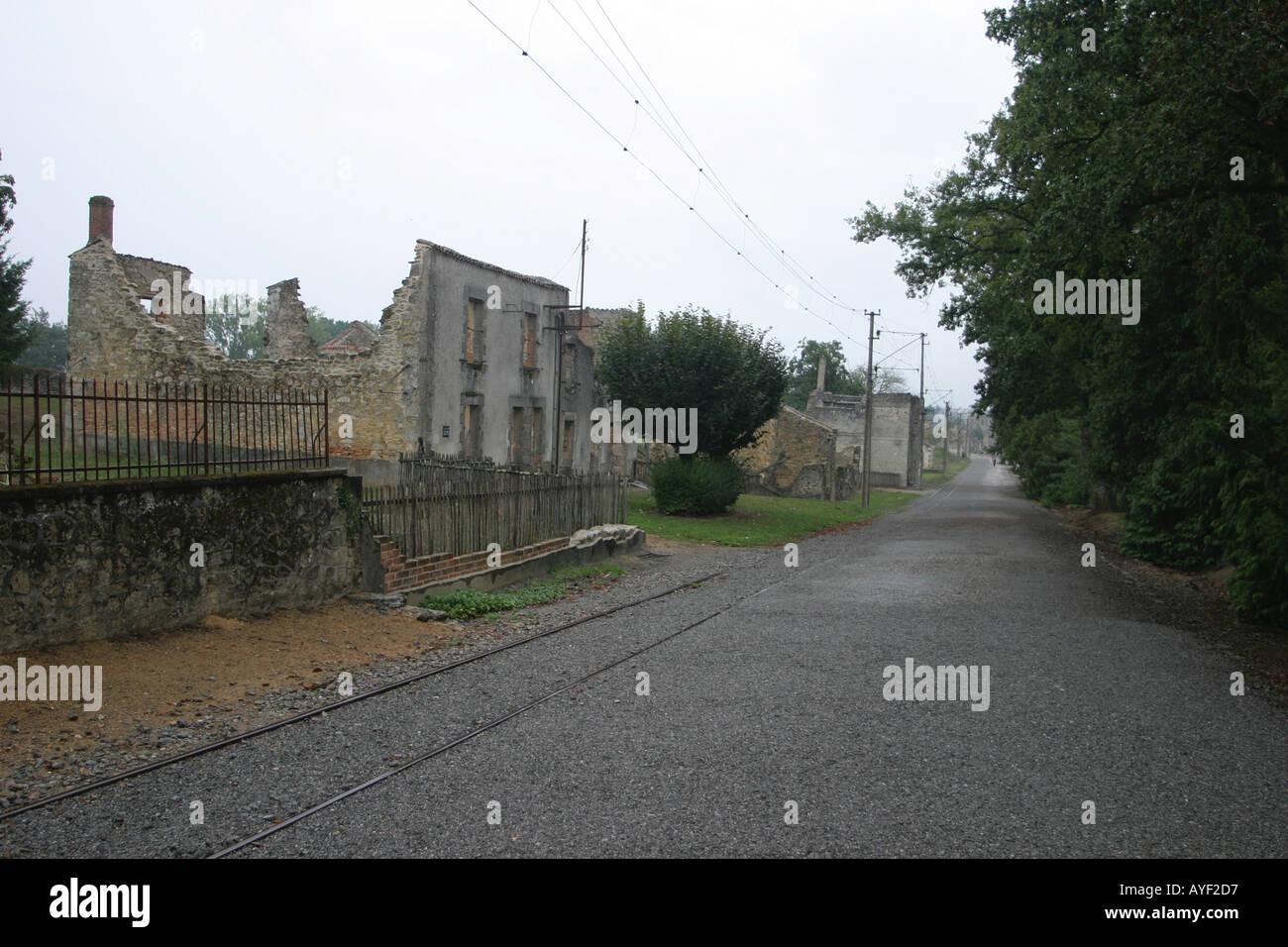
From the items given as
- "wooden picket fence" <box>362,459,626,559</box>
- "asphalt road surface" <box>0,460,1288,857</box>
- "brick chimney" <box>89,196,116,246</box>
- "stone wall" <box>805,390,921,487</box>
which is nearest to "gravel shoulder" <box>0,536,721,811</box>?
Answer: "asphalt road surface" <box>0,460,1288,857</box>

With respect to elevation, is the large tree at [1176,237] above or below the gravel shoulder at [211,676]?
above

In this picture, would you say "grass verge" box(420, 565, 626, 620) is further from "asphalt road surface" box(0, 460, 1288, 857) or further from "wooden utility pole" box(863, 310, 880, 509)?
"wooden utility pole" box(863, 310, 880, 509)

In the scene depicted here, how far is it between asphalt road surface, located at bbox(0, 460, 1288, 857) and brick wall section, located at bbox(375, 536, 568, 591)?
2.30 meters

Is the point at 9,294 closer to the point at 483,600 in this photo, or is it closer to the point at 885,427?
the point at 483,600

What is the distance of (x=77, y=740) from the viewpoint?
620 centimetres

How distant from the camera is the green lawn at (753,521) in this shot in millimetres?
22547

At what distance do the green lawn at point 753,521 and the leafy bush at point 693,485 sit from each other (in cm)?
42

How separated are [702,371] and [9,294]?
23.3m

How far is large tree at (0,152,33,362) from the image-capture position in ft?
94.1

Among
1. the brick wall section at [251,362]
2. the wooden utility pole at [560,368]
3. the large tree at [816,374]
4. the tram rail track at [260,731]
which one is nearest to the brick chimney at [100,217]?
the brick wall section at [251,362]

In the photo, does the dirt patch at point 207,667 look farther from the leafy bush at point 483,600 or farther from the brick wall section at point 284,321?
the brick wall section at point 284,321

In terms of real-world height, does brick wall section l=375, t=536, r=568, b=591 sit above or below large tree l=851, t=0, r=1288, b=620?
below

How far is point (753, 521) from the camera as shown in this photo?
26.9m

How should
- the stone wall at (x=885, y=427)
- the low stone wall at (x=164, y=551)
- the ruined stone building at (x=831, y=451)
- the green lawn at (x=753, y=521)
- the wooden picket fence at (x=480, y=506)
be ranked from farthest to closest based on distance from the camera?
the stone wall at (x=885, y=427) → the ruined stone building at (x=831, y=451) → the green lawn at (x=753, y=521) → the wooden picket fence at (x=480, y=506) → the low stone wall at (x=164, y=551)
